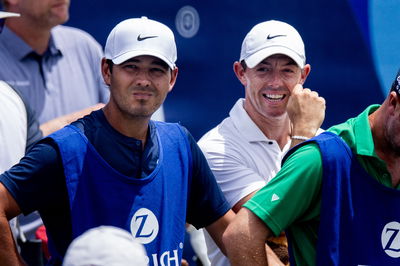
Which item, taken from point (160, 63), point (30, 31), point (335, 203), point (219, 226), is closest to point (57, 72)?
point (30, 31)

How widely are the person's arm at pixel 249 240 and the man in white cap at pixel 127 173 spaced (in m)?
0.29

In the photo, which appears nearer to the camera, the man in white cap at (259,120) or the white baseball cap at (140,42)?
the white baseball cap at (140,42)

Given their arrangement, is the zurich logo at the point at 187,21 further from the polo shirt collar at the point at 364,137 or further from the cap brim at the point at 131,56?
the polo shirt collar at the point at 364,137

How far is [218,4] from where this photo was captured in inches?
178

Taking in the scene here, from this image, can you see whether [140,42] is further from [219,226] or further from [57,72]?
[57,72]

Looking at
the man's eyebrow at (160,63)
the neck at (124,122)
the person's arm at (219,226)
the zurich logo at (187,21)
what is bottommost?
the person's arm at (219,226)

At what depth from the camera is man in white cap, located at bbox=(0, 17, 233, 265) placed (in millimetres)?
2818

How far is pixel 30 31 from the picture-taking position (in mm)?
4438

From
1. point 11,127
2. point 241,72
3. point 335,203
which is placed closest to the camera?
point 335,203

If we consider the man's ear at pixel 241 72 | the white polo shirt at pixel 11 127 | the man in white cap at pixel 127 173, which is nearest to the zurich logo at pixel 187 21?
the man's ear at pixel 241 72

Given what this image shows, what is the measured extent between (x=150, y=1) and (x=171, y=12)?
113 millimetres

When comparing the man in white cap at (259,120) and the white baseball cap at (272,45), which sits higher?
the white baseball cap at (272,45)

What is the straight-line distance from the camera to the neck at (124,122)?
3016mm

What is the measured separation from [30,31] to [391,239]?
2.26 metres
